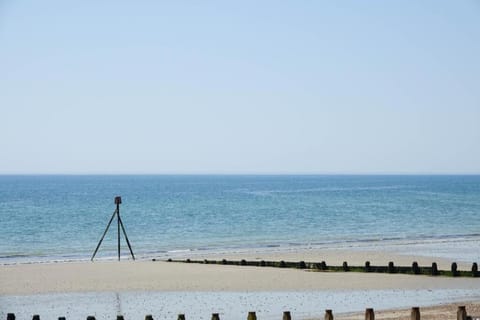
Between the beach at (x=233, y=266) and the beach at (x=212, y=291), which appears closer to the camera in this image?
the beach at (x=212, y=291)

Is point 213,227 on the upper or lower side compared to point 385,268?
lower

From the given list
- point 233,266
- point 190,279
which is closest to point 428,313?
point 190,279

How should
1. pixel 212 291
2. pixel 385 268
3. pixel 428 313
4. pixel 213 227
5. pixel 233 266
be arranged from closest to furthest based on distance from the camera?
pixel 428 313, pixel 212 291, pixel 385 268, pixel 233 266, pixel 213 227

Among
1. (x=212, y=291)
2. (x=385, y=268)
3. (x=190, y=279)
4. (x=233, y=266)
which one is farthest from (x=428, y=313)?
(x=233, y=266)

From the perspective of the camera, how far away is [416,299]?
28.1 meters

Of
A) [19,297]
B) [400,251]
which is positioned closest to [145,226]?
[400,251]

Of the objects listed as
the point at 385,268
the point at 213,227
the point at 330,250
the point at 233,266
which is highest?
the point at 385,268

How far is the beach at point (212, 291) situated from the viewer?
1062 inches

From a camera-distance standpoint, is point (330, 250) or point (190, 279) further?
point (330, 250)

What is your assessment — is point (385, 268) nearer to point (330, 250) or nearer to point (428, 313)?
point (428, 313)

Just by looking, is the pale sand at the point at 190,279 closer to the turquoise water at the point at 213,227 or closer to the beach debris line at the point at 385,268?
the beach debris line at the point at 385,268

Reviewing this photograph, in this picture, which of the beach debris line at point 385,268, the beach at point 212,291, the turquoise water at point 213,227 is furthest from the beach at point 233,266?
the beach debris line at point 385,268

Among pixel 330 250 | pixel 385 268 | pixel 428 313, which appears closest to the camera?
pixel 428 313

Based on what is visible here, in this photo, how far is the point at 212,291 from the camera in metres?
31.6
